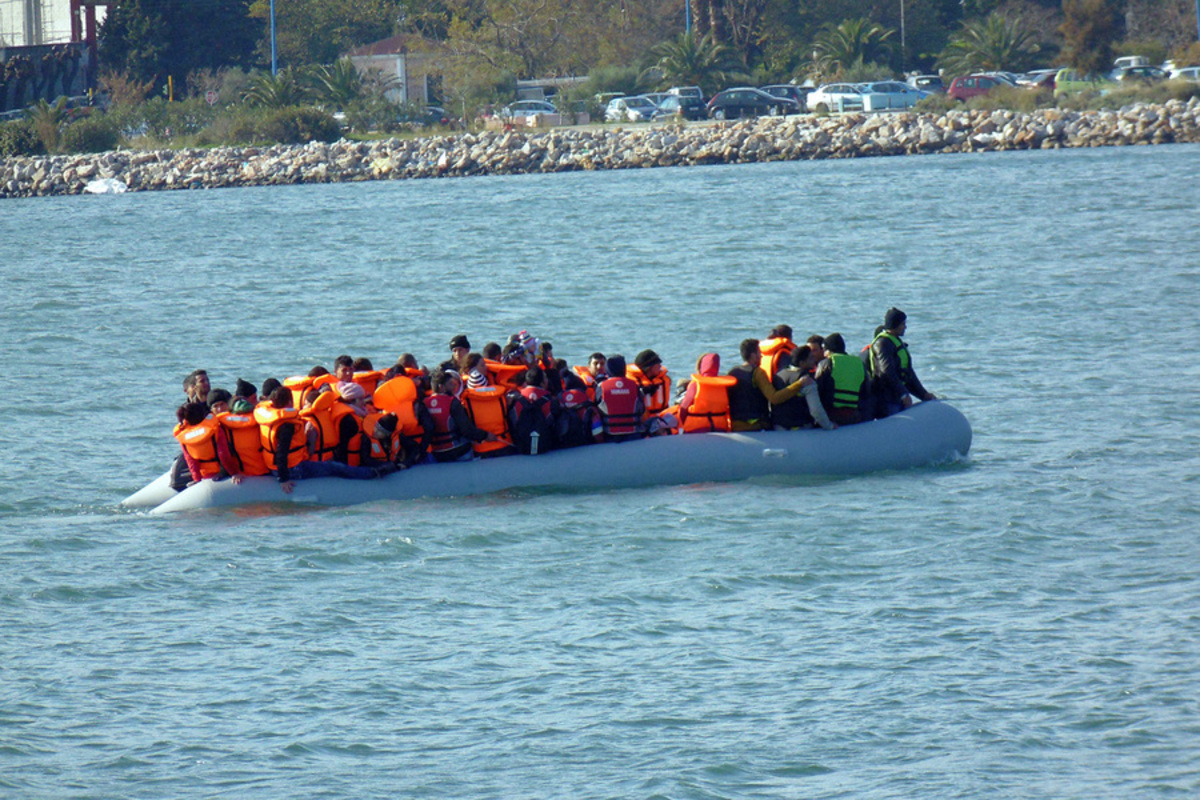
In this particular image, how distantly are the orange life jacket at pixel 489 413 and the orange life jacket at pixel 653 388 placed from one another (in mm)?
930

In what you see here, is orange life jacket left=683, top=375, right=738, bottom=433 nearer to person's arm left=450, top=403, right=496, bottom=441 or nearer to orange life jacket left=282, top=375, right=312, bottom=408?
person's arm left=450, top=403, right=496, bottom=441

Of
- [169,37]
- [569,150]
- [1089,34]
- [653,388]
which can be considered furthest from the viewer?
[169,37]

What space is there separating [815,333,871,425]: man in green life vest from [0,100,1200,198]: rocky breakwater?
94.0 feet

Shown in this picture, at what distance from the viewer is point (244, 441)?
32.0 ft

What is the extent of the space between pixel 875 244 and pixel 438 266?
7560mm

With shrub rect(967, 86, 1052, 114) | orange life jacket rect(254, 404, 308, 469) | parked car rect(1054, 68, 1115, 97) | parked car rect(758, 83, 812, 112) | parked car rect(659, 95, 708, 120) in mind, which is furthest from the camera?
parked car rect(758, 83, 812, 112)

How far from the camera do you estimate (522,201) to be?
33.9 metres

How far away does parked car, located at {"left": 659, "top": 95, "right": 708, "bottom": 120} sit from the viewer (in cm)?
4175

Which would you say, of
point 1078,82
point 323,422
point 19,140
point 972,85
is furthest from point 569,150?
point 323,422

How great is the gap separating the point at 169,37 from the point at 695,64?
59.0 feet

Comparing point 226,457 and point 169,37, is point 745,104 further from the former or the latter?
point 226,457

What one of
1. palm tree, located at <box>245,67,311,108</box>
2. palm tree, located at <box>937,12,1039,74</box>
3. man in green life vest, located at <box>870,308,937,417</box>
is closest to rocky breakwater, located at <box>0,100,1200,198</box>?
palm tree, located at <box>245,67,311,108</box>

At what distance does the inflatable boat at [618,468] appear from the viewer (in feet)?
32.6

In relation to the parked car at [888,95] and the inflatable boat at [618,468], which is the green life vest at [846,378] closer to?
the inflatable boat at [618,468]
